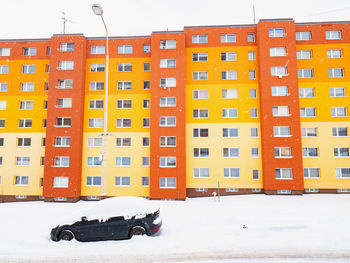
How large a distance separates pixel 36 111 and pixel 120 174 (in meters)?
12.0

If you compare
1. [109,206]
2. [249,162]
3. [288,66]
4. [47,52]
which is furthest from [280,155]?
[47,52]

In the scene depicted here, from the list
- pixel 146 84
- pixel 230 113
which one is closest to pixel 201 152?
pixel 230 113

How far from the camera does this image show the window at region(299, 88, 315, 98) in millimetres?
22938

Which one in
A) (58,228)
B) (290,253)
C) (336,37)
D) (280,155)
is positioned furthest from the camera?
(336,37)

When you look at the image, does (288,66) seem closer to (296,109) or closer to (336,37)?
(296,109)

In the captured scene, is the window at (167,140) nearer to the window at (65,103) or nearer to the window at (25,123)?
the window at (65,103)

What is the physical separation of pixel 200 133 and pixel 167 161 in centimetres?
480

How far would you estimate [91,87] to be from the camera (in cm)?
2428

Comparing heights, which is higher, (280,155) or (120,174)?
(280,155)

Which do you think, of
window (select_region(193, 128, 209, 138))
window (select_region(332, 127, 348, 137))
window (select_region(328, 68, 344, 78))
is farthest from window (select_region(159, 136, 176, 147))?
window (select_region(328, 68, 344, 78))

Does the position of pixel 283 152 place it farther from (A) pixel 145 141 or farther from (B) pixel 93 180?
(B) pixel 93 180

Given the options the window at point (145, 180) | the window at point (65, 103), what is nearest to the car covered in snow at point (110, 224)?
the window at point (145, 180)

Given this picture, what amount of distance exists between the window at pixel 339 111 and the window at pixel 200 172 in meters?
14.7

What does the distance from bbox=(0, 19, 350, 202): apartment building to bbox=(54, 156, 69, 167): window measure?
0.13 metres
